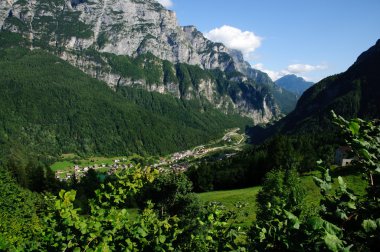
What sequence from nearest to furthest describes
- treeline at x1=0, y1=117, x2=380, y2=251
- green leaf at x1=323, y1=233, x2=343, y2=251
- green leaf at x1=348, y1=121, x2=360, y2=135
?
green leaf at x1=323, y1=233, x2=343, y2=251 → treeline at x1=0, y1=117, x2=380, y2=251 → green leaf at x1=348, y1=121, x2=360, y2=135

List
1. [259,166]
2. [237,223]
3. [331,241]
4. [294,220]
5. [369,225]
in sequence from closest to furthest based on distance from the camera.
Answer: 1. [331,241]
2. [369,225]
3. [294,220]
4. [237,223]
5. [259,166]

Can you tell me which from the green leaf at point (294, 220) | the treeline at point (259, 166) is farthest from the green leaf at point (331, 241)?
the treeline at point (259, 166)

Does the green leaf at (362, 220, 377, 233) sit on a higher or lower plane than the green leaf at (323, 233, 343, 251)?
higher

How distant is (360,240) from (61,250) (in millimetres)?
5379

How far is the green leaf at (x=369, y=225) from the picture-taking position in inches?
158

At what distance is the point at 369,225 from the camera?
4.04 m

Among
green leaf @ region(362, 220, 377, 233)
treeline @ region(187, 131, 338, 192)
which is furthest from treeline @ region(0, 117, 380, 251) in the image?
treeline @ region(187, 131, 338, 192)

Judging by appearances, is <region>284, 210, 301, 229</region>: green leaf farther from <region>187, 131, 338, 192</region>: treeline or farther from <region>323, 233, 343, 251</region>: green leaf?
<region>187, 131, 338, 192</region>: treeline

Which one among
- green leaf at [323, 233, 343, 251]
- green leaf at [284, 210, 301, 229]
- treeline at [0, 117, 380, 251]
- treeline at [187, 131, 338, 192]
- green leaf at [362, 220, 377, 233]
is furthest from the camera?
treeline at [187, 131, 338, 192]

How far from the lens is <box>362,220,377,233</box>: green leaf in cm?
402

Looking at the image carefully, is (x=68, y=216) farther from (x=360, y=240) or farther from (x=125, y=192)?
(x=360, y=240)

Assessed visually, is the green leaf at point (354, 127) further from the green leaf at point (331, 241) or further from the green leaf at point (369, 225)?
the green leaf at point (331, 241)

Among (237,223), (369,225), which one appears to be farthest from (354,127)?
(237,223)

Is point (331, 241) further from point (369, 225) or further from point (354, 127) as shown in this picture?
point (354, 127)
